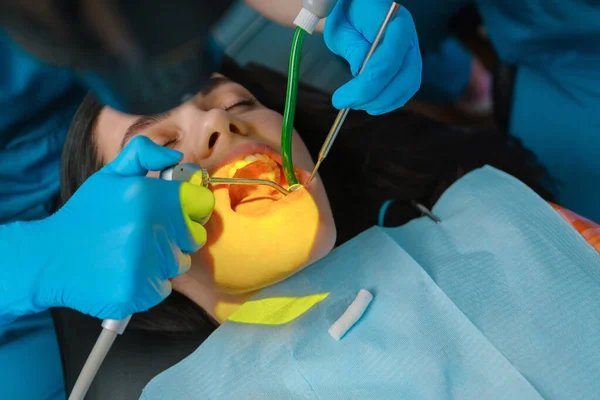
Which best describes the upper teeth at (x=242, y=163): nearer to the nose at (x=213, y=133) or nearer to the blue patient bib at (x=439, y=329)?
the nose at (x=213, y=133)

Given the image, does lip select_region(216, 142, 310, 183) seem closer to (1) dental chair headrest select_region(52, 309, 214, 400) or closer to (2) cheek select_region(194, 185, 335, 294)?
(2) cheek select_region(194, 185, 335, 294)

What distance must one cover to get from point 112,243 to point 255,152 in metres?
0.31

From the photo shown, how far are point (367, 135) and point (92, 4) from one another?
807 millimetres

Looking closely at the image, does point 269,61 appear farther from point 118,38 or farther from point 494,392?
point 494,392

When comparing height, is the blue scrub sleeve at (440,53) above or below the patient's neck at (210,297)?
above

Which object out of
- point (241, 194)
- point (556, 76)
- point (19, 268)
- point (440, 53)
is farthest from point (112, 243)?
point (440, 53)

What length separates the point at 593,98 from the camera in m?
1.31

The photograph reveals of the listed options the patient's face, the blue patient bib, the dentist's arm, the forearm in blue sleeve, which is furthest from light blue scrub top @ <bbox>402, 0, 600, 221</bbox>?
the forearm in blue sleeve

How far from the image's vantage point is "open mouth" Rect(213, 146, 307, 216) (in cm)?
89

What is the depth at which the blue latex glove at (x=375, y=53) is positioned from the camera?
80 centimetres

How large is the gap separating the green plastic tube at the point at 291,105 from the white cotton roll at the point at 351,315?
235mm

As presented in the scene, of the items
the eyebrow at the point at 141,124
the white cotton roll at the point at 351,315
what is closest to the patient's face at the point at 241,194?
the eyebrow at the point at 141,124

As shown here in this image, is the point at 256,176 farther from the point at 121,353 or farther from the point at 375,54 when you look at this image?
the point at 121,353

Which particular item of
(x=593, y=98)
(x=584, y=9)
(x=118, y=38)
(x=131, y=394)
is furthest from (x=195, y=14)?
(x=593, y=98)
